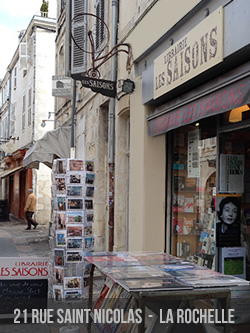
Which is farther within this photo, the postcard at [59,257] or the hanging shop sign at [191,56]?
the postcard at [59,257]

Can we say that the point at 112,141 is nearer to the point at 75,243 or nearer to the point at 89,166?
the point at 89,166

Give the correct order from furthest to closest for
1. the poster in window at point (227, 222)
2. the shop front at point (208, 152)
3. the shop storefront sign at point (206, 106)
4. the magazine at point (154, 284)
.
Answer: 1. the poster in window at point (227, 222)
2. the shop front at point (208, 152)
3. the shop storefront sign at point (206, 106)
4. the magazine at point (154, 284)

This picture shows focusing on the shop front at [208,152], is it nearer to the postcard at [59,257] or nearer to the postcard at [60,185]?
the postcard at [60,185]

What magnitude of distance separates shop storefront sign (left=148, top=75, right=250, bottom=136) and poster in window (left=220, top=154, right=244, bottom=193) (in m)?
0.71

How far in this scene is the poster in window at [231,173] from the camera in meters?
5.09

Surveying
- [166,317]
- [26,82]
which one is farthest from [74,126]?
[26,82]

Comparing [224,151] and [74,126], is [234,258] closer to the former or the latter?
[224,151]

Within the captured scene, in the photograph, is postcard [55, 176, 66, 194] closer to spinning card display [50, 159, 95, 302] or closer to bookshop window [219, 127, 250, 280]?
spinning card display [50, 159, 95, 302]

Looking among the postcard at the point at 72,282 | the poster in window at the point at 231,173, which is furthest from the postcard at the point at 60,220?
the poster in window at the point at 231,173

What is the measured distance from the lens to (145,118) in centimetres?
Answer: 654

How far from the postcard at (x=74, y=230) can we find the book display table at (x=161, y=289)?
181 cm

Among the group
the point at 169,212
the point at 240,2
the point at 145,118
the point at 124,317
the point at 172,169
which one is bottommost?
the point at 124,317

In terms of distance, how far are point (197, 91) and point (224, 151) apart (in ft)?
2.84

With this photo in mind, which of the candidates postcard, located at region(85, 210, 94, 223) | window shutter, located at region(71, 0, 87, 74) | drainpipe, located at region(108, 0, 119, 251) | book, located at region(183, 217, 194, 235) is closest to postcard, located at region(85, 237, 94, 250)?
postcard, located at region(85, 210, 94, 223)
